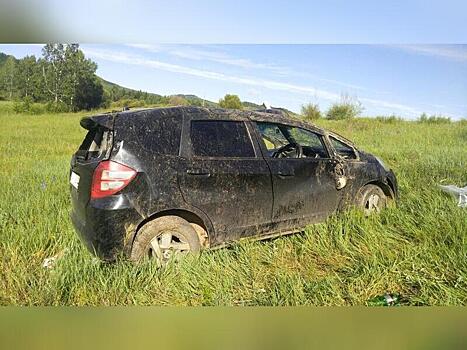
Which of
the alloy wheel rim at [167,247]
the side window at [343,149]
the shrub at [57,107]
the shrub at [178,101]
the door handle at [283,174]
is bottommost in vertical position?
the alloy wheel rim at [167,247]

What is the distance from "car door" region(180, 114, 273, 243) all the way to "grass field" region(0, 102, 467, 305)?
0.17 metres

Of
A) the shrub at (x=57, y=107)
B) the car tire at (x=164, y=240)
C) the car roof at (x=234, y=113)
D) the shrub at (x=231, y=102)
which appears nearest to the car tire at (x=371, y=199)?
the car roof at (x=234, y=113)

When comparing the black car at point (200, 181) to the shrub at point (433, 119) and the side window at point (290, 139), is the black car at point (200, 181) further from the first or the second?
the shrub at point (433, 119)

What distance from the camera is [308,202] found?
9.16 ft

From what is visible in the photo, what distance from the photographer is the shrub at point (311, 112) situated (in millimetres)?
2875

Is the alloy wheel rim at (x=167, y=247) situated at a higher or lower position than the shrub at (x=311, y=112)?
lower

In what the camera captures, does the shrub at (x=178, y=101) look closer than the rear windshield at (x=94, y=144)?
No

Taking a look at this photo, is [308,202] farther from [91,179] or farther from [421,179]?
[91,179]

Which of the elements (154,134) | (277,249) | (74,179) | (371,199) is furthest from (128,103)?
(371,199)

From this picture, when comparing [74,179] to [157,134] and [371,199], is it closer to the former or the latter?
[157,134]

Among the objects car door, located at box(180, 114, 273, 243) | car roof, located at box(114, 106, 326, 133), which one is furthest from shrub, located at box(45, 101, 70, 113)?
car door, located at box(180, 114, 273, 243)

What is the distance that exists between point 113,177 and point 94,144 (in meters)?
0.29

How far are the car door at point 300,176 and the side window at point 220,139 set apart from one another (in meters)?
0.11
